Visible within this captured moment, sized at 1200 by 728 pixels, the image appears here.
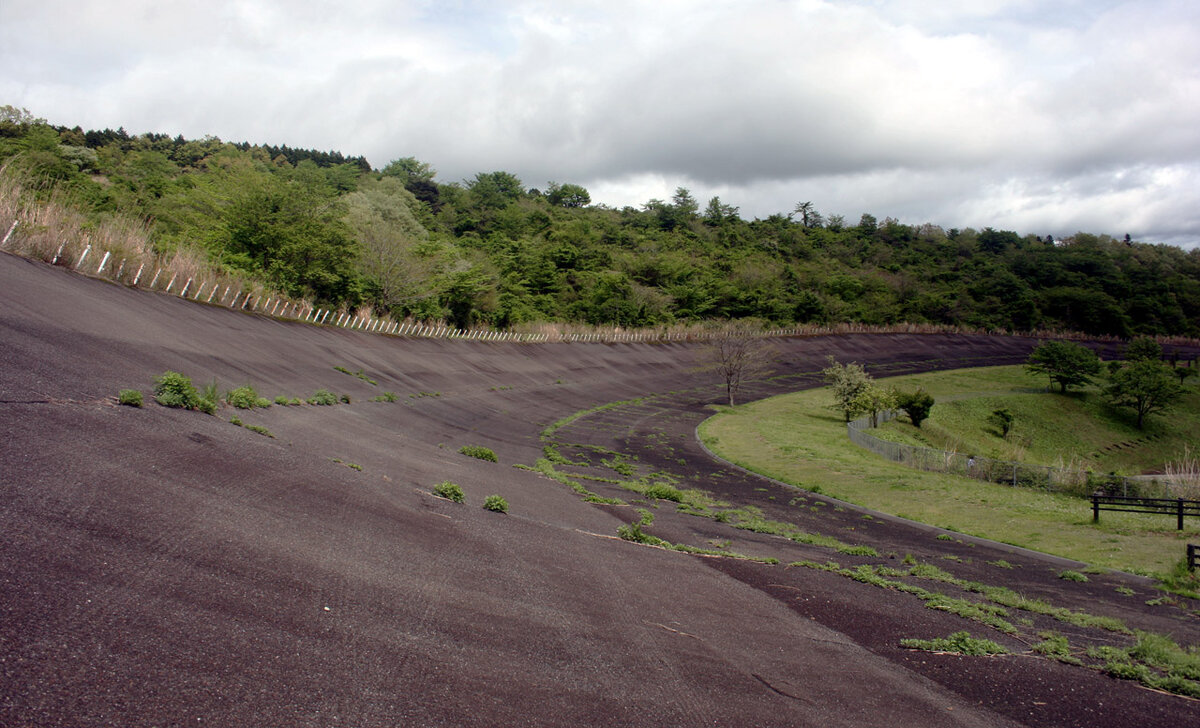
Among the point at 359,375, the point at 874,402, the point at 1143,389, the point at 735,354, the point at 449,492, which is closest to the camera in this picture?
the point at 449,492

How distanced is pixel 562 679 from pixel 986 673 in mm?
6048

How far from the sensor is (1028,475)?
27875 millimetres

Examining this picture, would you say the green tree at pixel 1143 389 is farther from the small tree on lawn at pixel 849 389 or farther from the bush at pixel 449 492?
the bush at pixel 449 492

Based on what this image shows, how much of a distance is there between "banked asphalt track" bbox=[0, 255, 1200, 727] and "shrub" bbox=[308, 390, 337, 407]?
11.1 ft

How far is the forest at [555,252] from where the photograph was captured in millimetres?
42406

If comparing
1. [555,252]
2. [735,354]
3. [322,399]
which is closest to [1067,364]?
[735,354]

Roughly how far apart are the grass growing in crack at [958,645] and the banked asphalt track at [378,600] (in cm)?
31

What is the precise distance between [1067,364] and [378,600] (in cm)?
7395

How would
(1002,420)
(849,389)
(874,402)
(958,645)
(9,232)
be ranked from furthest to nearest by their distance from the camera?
(1002,420)
(849,389)
(874,402)
(9,232)
(958,645)

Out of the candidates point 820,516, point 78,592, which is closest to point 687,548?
point 820,516

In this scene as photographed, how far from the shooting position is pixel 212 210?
157 feet

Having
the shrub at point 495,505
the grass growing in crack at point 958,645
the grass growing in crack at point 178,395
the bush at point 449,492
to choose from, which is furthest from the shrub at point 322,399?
the grass growing in crack at point 958,645

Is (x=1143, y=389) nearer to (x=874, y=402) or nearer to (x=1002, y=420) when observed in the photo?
(x=1002, y=420)

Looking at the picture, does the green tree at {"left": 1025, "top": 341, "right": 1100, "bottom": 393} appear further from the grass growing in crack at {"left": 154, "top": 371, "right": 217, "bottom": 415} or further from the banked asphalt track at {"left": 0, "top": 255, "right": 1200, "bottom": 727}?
the grass growing in crack at {"left": 154, "top": 371, "right": 217, "bottom": 415}
